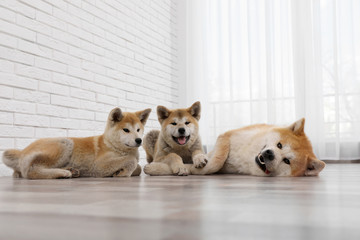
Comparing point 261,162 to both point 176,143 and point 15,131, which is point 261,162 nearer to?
point 176,143

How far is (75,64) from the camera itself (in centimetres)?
306

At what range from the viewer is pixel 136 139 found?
2.10 metres

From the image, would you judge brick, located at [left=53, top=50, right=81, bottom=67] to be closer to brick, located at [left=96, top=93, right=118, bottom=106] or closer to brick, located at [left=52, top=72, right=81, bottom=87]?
brick, located at [left=52, top=72, right=81, bottom=87]

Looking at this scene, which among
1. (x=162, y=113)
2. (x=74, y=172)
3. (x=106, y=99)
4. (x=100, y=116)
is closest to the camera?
(x=74, y=172)

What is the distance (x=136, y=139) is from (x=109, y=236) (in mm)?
1574

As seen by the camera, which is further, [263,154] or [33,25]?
[33,25]

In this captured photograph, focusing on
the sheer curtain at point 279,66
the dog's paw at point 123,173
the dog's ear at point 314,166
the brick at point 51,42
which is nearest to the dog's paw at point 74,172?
the dog's paw at point 123,173

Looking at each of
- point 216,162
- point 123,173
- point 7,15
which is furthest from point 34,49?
point 216,162

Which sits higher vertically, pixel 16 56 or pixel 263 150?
pixel 16 56

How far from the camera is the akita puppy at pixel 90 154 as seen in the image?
6.53 feet

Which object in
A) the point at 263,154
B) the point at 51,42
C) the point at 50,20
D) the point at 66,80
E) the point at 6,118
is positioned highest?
the point at 50,20

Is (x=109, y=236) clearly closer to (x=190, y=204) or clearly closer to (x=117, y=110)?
(x=190, y=204)

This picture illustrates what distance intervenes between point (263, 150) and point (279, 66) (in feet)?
8.30

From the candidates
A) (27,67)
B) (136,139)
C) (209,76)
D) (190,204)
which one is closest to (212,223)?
(190,204)
